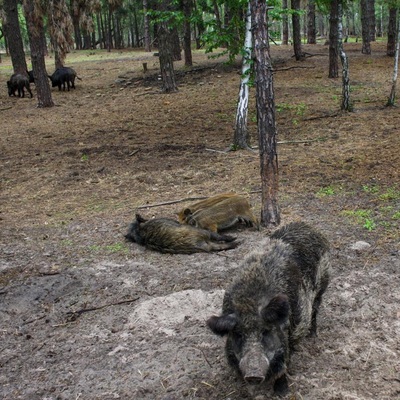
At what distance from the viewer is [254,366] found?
2.86 m

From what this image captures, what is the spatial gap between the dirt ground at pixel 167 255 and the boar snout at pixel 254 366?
25.9 inches

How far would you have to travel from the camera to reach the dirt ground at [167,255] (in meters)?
3.74

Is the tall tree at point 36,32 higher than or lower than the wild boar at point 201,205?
A: higher

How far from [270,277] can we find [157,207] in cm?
424

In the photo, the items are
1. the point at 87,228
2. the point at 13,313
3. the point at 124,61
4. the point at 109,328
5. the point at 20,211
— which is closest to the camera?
the point at 109,328

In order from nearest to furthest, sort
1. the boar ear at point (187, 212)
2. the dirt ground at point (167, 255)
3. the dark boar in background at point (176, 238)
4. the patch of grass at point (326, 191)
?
the dirt ground at point (167, 255) < the dark boar in background at point (176, 238) < the boar ear at point (187, 212) < the patch of grass at point (326, 191)

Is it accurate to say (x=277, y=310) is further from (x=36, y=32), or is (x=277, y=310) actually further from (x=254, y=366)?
(x=36, y=32)

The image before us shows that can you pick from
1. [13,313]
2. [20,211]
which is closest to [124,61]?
[20,211]

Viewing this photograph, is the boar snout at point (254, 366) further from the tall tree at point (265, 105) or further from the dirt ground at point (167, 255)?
the tall tree at point (265, 105)

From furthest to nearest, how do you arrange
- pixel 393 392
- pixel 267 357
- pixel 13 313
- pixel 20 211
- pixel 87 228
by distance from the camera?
pixel 20 211
pixel 87 228
pixel 13 313
pixel 393 392
pixel 267 357

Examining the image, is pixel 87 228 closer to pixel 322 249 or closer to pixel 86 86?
pixel 322 249

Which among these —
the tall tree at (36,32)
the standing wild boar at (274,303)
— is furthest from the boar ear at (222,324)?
the tall tree at (36,32)

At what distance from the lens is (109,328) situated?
442 cm

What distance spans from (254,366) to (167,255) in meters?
3.17
